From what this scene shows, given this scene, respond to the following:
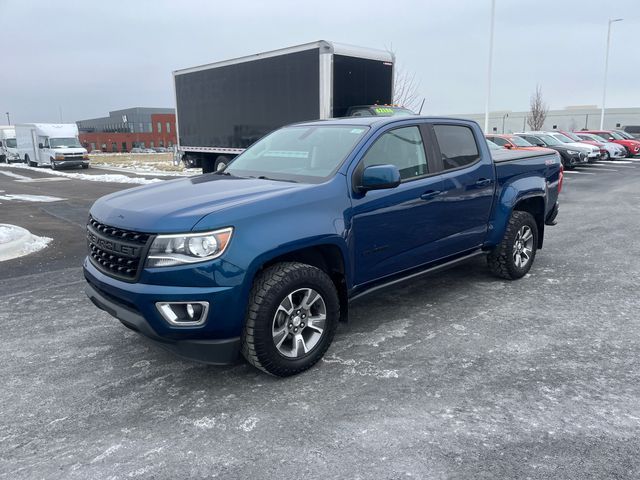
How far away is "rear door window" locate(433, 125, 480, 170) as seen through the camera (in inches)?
188

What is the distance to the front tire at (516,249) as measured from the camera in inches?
217

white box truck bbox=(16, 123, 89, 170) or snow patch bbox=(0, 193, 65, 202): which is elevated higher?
white box truck bbox=(16, 123, 89, 170)

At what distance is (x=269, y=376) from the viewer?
3.64 m

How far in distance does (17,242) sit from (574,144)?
22.4 meters

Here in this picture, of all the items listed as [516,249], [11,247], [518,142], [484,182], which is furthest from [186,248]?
[518,142]

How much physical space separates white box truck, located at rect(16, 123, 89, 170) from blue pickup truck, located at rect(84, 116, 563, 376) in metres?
26.5

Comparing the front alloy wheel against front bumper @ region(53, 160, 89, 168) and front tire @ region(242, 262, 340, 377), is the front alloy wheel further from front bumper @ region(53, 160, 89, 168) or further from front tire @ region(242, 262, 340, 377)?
front bumper @ region(53, 160, 89, 168)

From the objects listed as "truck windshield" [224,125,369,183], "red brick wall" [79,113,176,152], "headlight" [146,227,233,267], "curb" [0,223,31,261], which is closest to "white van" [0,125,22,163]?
"curb" [0,223,31,261]

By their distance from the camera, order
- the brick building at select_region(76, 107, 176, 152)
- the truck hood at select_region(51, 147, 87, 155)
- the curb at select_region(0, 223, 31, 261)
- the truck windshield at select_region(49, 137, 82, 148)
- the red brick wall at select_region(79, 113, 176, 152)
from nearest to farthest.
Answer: the curb at select_region(0, 223, 31, 261), the truck hood at select_region(51, 147, 87, 155), the truck windshield at select_region(49, 137, 82, 148), the red brick wall at select_region(79, 113, 176, 152), the brick building at select_region(76, 107, 176, 152)

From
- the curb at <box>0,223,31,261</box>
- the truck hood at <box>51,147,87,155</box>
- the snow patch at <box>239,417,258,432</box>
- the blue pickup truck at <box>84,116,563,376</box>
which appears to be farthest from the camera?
the truck hood at <box>51,147,87,155</box>

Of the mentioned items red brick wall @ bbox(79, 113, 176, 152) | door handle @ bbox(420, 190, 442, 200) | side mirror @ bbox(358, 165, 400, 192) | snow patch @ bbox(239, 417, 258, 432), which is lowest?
snow patch @ bbox(239, 417, 258, 432)

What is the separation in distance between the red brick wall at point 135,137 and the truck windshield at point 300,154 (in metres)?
103

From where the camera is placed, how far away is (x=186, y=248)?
10.2 ft

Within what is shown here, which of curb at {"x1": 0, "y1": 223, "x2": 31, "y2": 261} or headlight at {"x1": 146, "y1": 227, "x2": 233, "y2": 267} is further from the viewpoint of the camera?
curb at {"x1": 0, "y1": 223, "x2": 31, "y2": 261}
